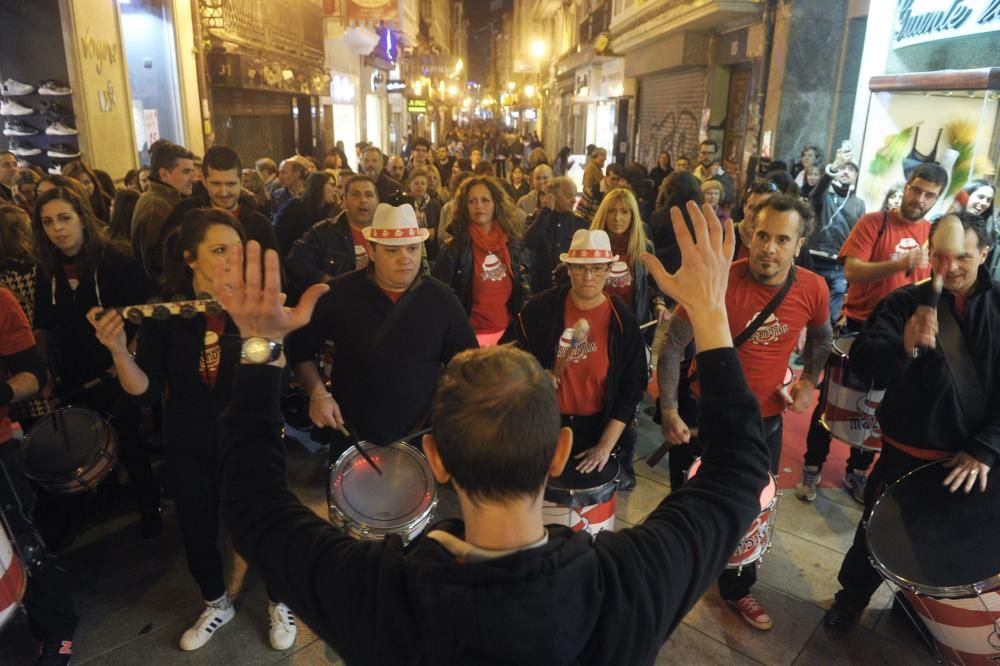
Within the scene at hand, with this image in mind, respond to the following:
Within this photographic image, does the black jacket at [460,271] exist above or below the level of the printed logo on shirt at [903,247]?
below

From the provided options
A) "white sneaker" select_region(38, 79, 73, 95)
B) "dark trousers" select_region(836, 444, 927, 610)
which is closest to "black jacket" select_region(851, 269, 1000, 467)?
"dark trousers" select_region(836, 444, 927, 610)

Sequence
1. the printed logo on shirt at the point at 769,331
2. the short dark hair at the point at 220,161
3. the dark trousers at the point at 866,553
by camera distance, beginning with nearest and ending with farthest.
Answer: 1. the dark trousers at the point at 866,553
2. the printed logo on shirt at the point at 769,331
3. the short dark hair at the point at 220,161

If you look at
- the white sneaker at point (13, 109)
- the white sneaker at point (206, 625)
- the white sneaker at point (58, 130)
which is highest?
the white sneaker at point (13, 109)

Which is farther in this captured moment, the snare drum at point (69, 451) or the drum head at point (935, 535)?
the snare drum at point (69, 451)

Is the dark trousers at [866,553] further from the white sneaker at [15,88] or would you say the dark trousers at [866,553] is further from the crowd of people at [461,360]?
the white sneaker at [15,88]

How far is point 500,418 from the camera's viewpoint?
3.90ft

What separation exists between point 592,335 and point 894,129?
280 inches

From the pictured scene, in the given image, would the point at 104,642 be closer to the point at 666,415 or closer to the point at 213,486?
the point at 213,486

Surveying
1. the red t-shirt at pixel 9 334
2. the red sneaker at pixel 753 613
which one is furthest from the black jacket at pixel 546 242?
the red t-shirt at pixel 9 334

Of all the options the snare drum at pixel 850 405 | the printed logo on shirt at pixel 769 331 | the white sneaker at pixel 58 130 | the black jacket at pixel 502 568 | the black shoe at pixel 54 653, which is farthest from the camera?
the white sneaker at pixel 58 130

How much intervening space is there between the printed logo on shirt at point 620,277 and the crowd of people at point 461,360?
0.02m

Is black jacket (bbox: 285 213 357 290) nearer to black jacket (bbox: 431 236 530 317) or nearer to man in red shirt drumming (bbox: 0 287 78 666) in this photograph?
black jacket (bbox: 431 236 530 317)

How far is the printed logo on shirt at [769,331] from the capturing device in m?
3.34

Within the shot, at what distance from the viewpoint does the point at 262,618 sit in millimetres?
3545
